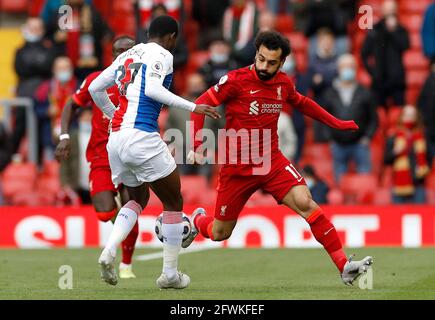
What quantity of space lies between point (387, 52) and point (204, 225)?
7.97 meters

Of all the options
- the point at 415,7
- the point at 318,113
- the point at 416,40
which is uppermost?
the point at 415,7

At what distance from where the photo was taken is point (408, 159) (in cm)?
1891

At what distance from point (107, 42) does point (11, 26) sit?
9.81ft

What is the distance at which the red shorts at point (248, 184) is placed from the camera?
11.6 meters

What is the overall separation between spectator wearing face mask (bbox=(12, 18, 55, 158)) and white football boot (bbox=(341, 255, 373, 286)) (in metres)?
10.1

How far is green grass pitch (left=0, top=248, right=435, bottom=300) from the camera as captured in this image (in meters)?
11.0

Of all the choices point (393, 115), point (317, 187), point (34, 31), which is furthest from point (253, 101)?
point (34, 31)

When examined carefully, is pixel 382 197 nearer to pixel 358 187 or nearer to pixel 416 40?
pixel 358 187
